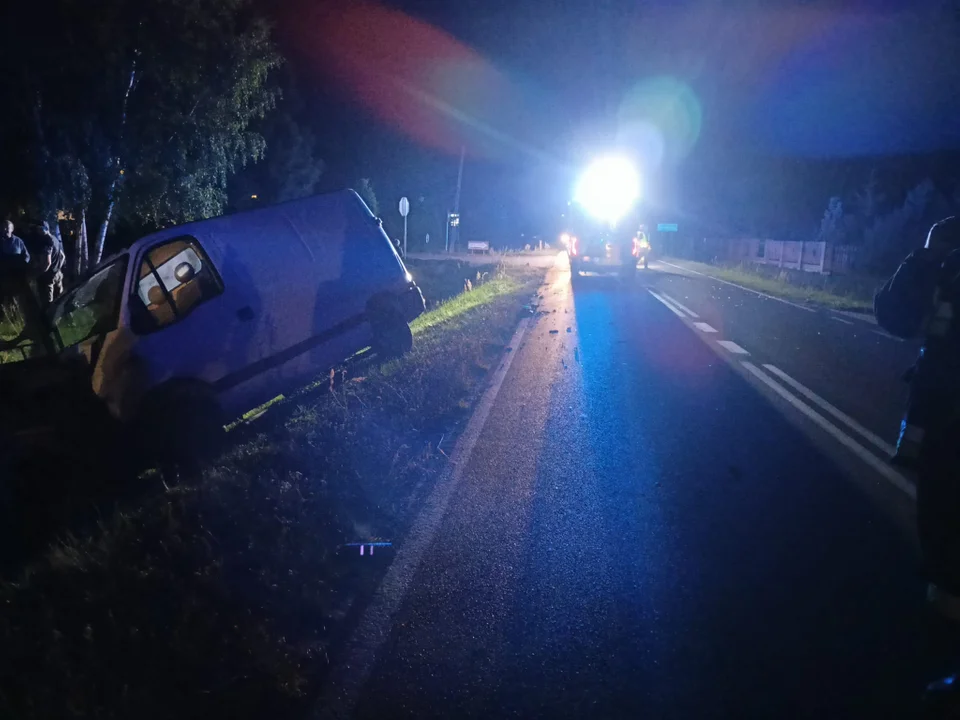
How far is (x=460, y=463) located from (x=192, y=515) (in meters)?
2.24

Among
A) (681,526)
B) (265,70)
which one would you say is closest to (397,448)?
(681,526)

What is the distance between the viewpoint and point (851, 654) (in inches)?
138

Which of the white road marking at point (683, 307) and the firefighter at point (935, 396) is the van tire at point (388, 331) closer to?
the firefighter at point (935, 396)

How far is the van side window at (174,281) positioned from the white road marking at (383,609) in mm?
2766

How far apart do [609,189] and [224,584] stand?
78.8 ft

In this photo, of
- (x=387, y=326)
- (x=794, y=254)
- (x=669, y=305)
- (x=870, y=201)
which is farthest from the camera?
(x=794, y=254)

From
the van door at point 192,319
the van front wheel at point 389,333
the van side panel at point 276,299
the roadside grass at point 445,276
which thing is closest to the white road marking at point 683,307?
the roadside grass at point 445,276

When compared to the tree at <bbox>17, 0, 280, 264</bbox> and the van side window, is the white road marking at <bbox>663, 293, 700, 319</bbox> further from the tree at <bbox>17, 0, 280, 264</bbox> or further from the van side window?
the van side window

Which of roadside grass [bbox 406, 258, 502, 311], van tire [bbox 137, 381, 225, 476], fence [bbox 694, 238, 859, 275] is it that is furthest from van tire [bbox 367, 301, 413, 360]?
fence [bbox 694, 238, 859, 275]

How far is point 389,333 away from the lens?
31.1 ft

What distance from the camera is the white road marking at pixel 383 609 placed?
3271 millimetres

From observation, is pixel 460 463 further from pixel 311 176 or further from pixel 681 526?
pixel 311 176

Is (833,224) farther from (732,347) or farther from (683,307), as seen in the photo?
(732,347)

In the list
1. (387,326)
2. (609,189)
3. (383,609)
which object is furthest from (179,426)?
(609,189)
